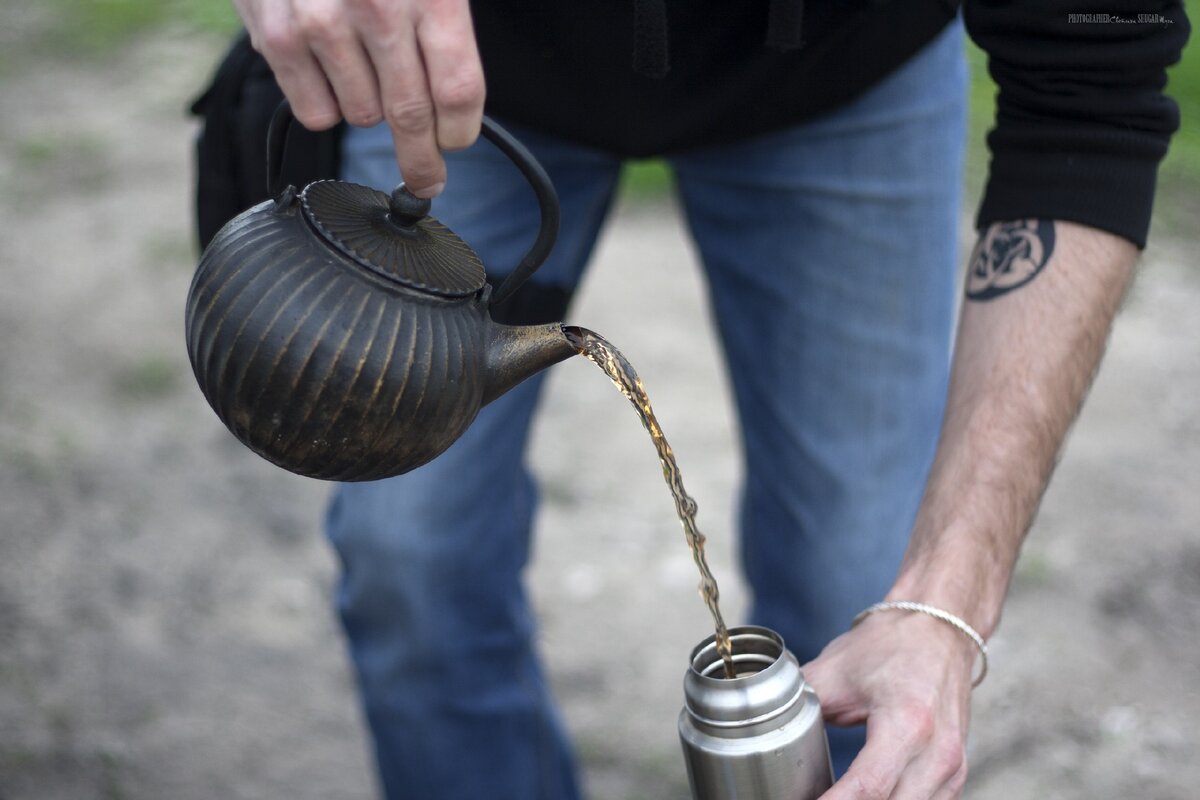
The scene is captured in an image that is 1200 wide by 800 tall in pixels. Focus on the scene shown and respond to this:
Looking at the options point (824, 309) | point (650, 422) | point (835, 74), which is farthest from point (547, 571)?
point (650, 422)

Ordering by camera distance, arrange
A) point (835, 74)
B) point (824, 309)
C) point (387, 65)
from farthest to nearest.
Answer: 1. point (824, 309)
2. point (835, 74)
3. point (387, 65)

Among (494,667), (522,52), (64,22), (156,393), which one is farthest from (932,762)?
(64,22)

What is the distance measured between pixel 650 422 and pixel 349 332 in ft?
1.15

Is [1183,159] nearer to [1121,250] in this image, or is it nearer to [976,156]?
[976,156]

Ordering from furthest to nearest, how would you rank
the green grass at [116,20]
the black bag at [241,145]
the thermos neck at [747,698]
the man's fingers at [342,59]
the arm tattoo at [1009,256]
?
the green grass at [116,20] → the black bag at [241,145] → the arm tattoo at [1009,256] → the thermos neck at [747,698] → the man's fingers at [342,59]

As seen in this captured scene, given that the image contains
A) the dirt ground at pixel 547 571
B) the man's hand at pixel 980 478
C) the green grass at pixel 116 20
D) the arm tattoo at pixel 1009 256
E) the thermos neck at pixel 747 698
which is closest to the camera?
the thermos neck at pixel 747 698

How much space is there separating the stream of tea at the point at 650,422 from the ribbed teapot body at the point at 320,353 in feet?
0.39

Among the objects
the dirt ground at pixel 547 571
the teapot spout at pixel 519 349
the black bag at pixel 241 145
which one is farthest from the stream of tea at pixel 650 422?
the dirt ground at pixel 547 571

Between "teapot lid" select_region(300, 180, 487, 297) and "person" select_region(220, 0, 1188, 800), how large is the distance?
0.06 metres

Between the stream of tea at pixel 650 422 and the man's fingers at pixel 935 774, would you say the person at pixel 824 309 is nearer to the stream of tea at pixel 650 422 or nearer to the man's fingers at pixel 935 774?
the man's fingers at pixel 935 774

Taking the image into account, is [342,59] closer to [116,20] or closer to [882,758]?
[882,758]

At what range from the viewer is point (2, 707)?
2727mm

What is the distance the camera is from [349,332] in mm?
1267

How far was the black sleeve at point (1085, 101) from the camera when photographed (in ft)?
5.16
